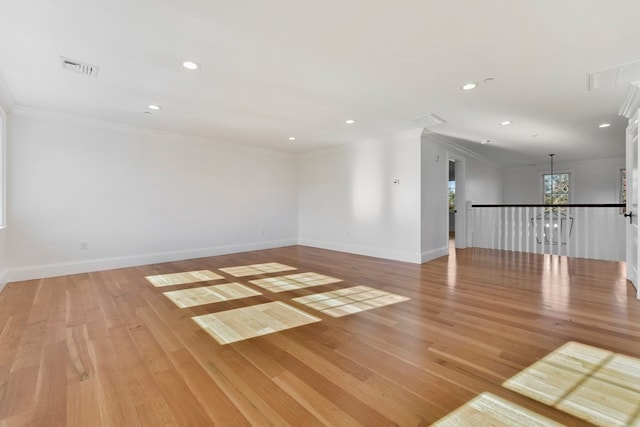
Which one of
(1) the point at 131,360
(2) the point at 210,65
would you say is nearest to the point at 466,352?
(1) the point at 131,360

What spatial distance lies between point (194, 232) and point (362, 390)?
5021 mm

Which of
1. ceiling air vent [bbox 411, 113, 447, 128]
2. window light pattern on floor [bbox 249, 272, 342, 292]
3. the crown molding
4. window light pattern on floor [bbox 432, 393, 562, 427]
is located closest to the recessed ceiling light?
window light pattern on floor [bbox 249, 272, 342, 292]

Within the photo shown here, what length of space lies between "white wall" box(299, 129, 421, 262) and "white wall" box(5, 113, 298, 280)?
4.11 ft

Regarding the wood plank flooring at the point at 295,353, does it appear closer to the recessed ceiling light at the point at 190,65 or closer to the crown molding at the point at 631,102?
the crown molding at the point at 631,102

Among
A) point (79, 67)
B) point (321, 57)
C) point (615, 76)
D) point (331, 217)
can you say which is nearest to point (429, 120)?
point (615, 76)

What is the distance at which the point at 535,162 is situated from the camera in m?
8.88

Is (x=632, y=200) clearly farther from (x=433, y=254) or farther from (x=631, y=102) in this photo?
(x=433, y=254)

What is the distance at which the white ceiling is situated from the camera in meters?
2.03

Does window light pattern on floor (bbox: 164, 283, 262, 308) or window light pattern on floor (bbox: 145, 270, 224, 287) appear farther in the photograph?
window light pattern on floor (bbox: 145, 270, 224, 287)

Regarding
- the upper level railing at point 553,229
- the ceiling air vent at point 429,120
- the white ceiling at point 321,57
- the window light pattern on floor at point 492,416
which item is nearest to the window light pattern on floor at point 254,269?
the white ceiling at point 321,57

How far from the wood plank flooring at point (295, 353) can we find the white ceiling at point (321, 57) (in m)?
2.37

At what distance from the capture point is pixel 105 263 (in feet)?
15.6

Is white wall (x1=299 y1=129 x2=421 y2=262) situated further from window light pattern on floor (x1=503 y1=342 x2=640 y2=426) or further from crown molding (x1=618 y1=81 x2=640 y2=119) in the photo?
window light pattern on floor (x1=503 y1=342 x2=640 y2=426)

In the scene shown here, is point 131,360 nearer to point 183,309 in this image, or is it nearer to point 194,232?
point 183,309
